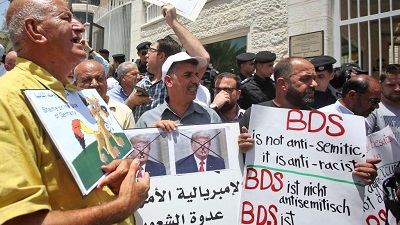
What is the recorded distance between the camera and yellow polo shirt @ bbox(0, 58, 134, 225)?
4.00 ft

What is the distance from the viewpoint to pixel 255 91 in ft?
17.0

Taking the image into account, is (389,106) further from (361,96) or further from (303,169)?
(303,169)

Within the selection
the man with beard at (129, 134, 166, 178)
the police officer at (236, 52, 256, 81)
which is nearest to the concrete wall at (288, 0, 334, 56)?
the police officer at (236, 52, 256, 81)

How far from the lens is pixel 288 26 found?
7.76m

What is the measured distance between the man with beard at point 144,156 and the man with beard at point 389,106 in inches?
83.3

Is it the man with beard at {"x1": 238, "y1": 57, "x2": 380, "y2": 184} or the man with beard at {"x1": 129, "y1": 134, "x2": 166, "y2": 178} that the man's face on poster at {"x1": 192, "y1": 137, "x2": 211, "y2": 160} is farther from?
the man with beard at {"x1": 238, "y1": 57, "x2": 380, "y2": 184}

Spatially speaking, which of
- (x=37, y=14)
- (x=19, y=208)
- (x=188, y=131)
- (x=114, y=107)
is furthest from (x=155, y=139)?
(x=19, y=208)

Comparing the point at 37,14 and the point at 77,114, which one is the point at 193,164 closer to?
the point at 77,114

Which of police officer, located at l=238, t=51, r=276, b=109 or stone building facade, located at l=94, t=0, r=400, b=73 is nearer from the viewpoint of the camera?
police officer, located at l=238, t=51, r=276, b=109

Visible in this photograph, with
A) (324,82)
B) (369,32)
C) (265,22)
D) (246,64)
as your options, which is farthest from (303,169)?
(265,22)

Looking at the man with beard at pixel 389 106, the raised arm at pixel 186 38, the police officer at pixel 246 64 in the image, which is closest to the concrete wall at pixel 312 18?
the police officer at pixel 246 64

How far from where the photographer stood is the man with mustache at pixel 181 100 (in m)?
2.94

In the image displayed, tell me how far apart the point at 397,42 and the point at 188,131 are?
6275 mm

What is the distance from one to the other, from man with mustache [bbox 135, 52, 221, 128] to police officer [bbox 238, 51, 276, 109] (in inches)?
84.3
